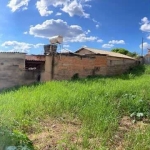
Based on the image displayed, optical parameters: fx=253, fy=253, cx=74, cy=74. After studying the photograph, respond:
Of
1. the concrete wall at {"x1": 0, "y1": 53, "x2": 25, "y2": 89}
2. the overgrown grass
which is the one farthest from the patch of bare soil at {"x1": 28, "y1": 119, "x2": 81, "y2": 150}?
the concrete wall at {"x1": 0, "y1": 53, "x2": 25, "y2": 89}

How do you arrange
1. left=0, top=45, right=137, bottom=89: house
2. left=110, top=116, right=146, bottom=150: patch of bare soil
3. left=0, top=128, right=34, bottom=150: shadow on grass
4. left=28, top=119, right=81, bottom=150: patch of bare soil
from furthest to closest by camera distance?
1. left=0, top=45, right=137, bottom=89: house
2. left=110, top=116, right=146, bottom=150: patch of bare soil
3. left=28, top=119, right=81, bottom=150: patch of bare soil
4. left=0, top=128, right=34, bottom=150: shadow on grass

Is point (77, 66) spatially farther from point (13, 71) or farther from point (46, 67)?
point (13, 71)

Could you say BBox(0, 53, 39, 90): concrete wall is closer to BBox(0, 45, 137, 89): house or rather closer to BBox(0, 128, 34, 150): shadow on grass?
BBox(0, 45, 137, 89): house

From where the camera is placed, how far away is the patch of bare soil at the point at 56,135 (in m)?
4.64

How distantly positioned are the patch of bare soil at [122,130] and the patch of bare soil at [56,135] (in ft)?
2.39

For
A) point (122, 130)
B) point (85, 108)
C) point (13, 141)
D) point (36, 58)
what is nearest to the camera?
point (13, 141)

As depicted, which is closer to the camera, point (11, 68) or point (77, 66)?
point (11, 68)

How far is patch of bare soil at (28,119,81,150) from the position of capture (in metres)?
4.64

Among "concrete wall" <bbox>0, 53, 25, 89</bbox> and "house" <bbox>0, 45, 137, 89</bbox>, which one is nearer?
"concrete wall" <bbox>0, 53, 25, 89</bbox>

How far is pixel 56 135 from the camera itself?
5090mm

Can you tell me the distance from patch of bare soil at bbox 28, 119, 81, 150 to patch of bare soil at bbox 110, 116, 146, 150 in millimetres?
727

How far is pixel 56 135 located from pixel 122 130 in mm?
1523

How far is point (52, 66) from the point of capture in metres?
12.6

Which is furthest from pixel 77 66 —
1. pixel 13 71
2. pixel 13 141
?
pixel 13 141
